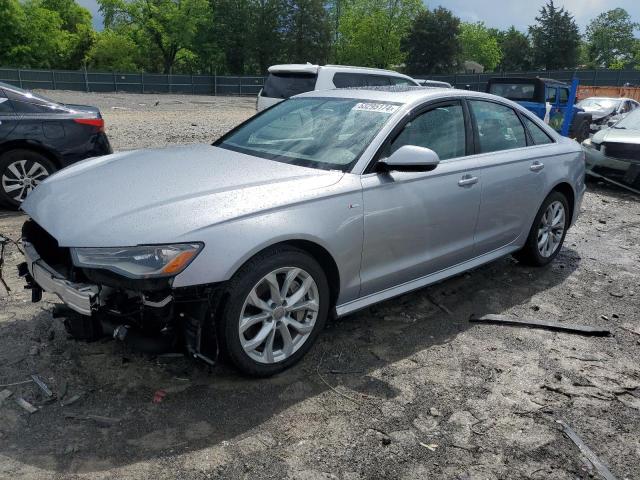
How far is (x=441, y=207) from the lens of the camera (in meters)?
3.81

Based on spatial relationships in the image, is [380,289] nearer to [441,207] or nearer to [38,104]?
[441,207]

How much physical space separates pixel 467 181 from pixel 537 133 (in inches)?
55.3

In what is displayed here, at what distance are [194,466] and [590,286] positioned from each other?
392 centimetres

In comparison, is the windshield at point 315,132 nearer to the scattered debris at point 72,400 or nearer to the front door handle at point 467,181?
the front door handle at point 467,181

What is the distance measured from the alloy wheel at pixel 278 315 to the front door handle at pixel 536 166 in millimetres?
2483

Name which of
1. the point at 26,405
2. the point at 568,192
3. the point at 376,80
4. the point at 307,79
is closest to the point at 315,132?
the point at 26,405

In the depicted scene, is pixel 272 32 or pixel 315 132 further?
pixel 272 32

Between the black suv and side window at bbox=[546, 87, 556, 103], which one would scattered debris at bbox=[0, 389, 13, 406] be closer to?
the black suv

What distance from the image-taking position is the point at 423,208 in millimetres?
3670

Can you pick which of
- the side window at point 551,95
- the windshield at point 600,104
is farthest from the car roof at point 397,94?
the windshield at point 600,104

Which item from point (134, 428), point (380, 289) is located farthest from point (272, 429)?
point (380, 289)

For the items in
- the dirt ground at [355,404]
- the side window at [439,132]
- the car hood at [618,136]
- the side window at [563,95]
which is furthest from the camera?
the side window at [563,95]

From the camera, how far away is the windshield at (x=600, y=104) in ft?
54.4

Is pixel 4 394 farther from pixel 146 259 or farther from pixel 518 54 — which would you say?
pixel 518 54
